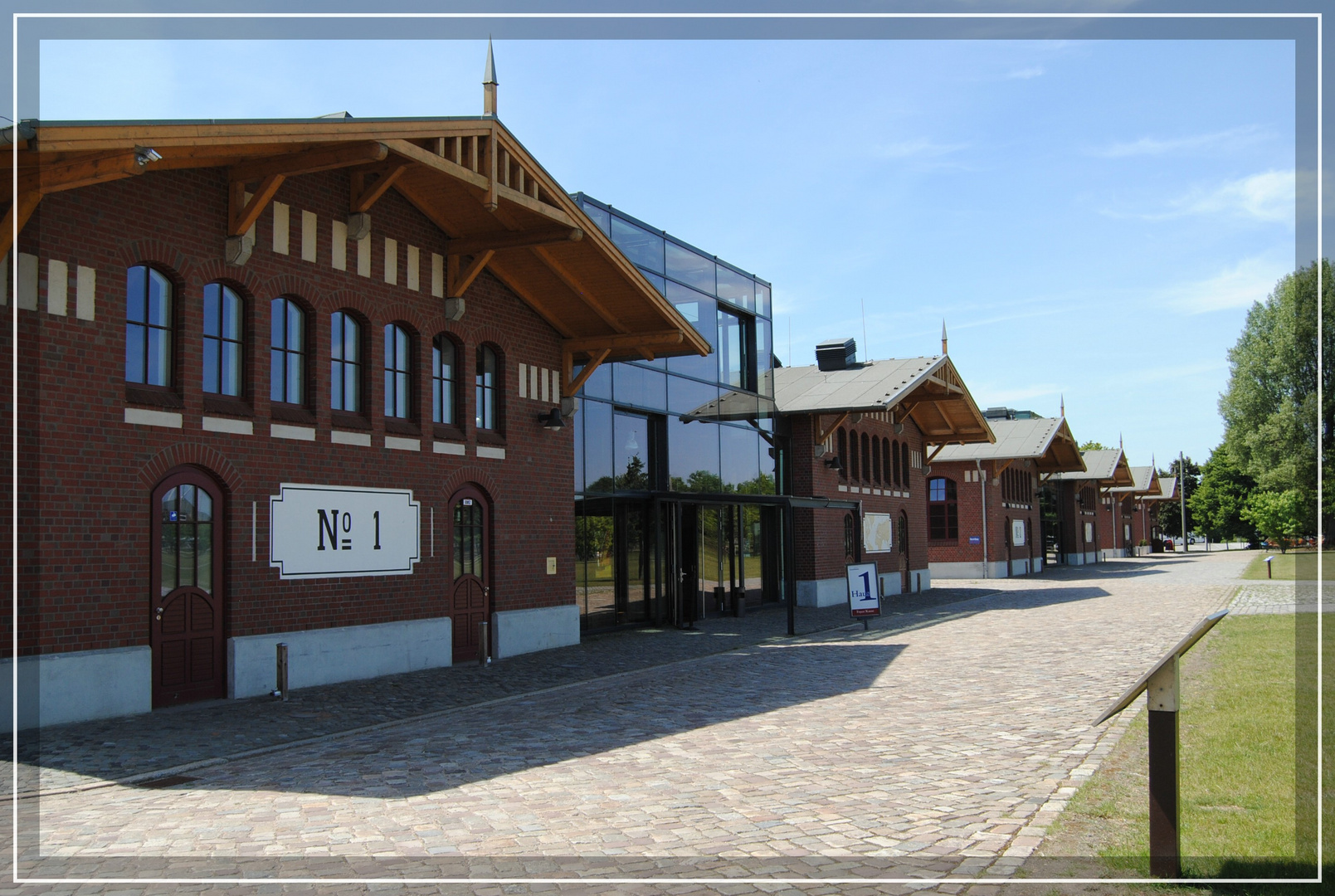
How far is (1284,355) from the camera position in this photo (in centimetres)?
488

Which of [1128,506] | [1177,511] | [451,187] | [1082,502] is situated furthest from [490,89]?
[1177,511]

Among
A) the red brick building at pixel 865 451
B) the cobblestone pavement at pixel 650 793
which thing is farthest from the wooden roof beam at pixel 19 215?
the red brick building at pixel 865 451

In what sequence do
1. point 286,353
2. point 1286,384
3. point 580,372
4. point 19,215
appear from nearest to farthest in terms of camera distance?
point 1286,384
point 19,215
point 286,353
point 580,372

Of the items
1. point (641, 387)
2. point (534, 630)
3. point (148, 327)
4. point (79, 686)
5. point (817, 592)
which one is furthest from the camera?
point (817, 592)

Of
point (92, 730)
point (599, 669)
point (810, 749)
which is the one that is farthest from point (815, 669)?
point (92, 730)

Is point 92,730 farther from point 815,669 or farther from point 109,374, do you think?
point 815,669

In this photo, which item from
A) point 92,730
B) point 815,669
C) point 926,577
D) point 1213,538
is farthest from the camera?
point 1213,538

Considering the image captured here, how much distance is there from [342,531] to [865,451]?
66.6ft

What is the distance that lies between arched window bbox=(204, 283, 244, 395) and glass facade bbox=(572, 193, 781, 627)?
678 centimetres

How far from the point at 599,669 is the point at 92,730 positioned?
6.48 m

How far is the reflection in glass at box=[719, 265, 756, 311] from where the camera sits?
24562 mm

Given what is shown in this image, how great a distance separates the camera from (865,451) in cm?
3128

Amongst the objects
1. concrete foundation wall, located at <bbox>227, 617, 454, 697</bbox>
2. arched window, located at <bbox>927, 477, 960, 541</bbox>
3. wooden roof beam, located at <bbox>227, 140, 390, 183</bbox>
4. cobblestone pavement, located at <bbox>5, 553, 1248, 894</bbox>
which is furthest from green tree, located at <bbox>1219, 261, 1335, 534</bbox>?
arched window, located at <bbox>927, 477, 960, 541</bbox>

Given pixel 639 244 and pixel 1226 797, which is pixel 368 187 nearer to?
pixel 639 244
